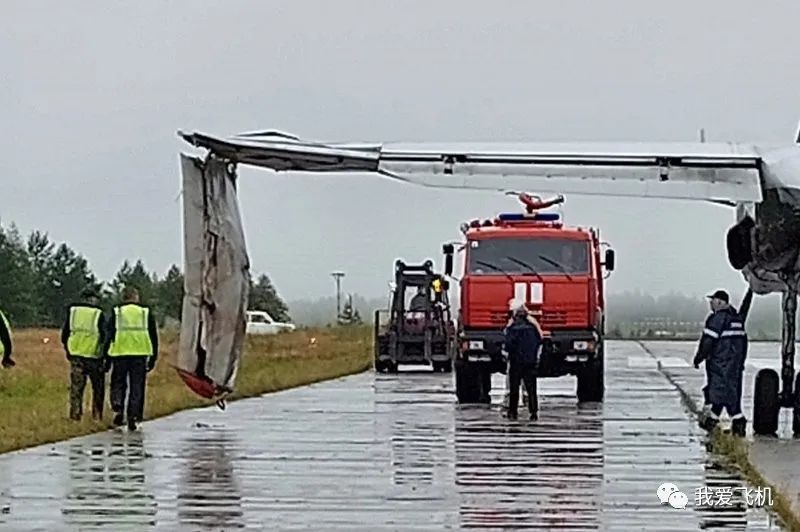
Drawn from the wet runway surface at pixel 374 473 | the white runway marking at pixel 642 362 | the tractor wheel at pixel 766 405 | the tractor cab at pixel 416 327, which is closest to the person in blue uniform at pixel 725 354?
the tractor wheel at pixel 766 405

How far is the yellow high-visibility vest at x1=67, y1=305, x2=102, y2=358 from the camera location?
21094mm

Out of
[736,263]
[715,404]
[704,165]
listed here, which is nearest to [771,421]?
[715,404]

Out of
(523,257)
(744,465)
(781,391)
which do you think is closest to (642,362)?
(523,257)

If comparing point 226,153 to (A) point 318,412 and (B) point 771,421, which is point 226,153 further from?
(A) point 318,412

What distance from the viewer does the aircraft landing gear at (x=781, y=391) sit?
19.2 metres

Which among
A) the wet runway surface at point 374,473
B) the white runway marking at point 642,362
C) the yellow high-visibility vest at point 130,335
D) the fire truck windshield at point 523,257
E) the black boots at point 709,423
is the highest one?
the fire truck windshield at point 523,257

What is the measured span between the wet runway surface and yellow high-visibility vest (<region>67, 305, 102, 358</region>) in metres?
1.25

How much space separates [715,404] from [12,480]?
8345 millimetres

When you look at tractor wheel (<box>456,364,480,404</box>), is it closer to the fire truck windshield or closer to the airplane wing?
the fire truck windshield

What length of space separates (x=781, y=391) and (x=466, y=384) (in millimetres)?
7808

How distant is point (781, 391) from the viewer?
19.9 metres

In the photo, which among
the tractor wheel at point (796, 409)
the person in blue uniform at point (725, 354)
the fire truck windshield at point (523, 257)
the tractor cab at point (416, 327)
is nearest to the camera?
the tractor wheel at point (796, 409)

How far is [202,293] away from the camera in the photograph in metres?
15.9

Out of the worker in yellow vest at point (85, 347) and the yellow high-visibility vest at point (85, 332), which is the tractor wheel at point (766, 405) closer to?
the worker in yellow vest at point (85, 347)
